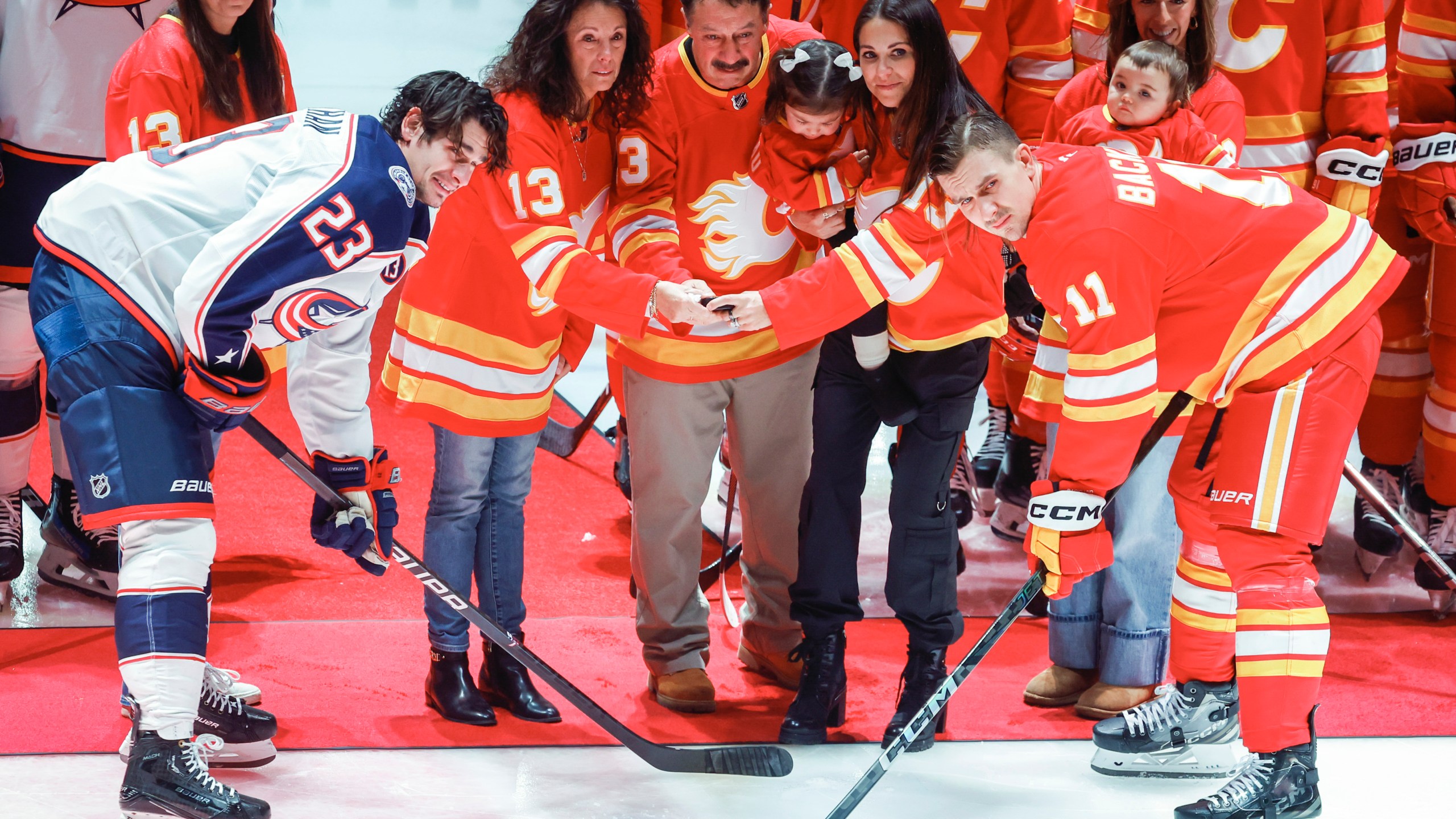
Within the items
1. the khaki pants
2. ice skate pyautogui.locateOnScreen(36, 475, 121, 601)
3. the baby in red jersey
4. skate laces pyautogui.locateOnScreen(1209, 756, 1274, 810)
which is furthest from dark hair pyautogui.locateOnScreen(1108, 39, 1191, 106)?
ice skate pyautogui.locateOnScreen(36, 475, 121, 601)

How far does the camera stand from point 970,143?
2387 mm

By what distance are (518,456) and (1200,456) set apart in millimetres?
1322

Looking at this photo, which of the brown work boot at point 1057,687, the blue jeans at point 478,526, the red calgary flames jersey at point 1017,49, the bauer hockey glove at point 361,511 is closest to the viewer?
the bauer hockey glove at point 361,511

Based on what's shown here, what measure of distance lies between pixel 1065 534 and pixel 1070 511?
6cm

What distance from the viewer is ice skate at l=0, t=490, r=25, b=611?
11.0ft

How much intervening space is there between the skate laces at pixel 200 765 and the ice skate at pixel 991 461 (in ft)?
7.80

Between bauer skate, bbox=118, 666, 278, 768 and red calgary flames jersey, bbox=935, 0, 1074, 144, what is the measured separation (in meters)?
2.18

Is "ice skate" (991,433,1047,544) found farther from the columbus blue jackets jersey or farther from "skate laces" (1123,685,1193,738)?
the columbus blue jackets jersey

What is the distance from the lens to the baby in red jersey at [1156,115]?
3010 mm

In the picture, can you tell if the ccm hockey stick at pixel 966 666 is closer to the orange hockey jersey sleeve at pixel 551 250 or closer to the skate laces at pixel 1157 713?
the skate laces at pixel 1157 713

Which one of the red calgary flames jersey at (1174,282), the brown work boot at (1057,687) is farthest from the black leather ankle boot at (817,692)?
the red calgary flames jersey at (1174,282)

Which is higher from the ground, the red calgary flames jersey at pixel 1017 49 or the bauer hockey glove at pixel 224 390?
the red calgary flames jersey at pixel 1017 49

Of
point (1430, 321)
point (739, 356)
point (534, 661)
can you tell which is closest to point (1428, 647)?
point (1430, 321)

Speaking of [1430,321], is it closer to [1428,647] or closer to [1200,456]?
[1428,647]
